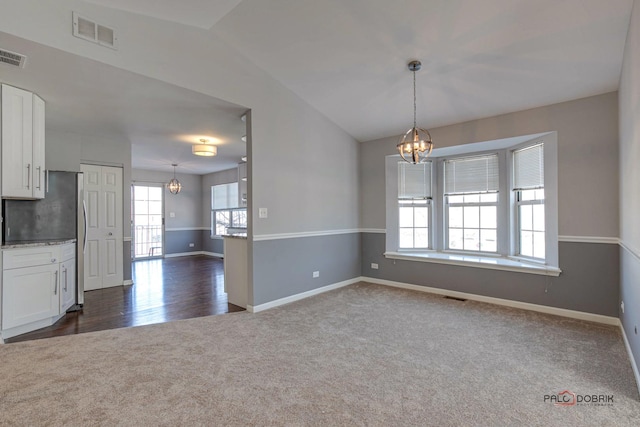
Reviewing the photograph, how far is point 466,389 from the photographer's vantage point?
212cm

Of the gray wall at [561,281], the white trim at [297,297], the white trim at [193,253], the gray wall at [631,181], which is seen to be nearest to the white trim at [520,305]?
the gray wall at [561,281]

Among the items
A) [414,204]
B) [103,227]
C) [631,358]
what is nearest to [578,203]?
[631,358]

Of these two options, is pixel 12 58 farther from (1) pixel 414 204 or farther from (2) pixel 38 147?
(1) pixel 414 204

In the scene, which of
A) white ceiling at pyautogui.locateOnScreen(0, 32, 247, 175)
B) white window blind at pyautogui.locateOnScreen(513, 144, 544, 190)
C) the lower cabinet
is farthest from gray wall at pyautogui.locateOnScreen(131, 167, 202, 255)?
white window blind at pyautogui.locateOnScreen(513, 144, 544, 190)

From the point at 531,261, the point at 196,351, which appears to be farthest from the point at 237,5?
the point at 531,261

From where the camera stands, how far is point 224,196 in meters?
9.06

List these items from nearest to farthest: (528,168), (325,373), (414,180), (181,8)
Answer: (325,373) → (181,8) → (528,168) → (414,180)

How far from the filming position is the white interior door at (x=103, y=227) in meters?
5.08

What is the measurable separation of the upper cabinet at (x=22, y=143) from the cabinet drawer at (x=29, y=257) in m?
0.60

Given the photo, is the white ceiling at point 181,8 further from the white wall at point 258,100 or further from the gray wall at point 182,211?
the gray wall at point 182,211

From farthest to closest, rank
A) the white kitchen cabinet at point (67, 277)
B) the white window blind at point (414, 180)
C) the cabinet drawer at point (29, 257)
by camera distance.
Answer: the white window blind at point (414, 180), the white kitchen cabinet at point (67, 277), the cabinet drawer at point (29, 257)

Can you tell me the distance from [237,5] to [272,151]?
1.65m

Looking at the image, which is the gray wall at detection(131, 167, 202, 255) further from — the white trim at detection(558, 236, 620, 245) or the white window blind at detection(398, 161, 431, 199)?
the white trim at detection(558, 236, 620, 245)

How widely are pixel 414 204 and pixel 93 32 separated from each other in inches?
189
